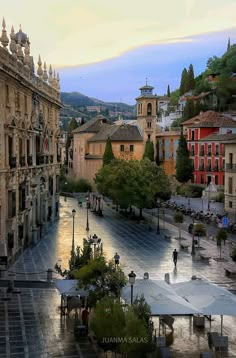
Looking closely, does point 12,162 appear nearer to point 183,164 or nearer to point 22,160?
point 22,160

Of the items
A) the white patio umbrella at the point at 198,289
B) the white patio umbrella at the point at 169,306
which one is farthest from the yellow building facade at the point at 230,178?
the white patio umbrella at the point at 169,306

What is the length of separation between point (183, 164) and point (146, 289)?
6142 centimetres

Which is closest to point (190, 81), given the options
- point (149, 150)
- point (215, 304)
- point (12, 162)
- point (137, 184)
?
point (149, 150)

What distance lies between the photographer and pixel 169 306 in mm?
18766

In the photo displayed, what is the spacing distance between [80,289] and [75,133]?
89508 millimetres

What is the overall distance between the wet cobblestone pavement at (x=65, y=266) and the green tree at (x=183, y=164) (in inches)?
936

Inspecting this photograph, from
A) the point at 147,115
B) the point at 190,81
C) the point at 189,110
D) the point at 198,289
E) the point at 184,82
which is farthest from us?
the point at 184,82

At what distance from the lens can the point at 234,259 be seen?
32219mm

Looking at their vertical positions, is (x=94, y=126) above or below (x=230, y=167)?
above

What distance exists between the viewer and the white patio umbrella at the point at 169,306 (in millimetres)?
18516

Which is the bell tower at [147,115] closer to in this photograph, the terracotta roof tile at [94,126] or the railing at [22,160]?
the terracotta roof tile at [94,126]

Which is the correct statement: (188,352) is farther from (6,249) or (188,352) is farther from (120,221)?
(120,221)

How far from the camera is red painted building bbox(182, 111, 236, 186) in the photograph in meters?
77.9

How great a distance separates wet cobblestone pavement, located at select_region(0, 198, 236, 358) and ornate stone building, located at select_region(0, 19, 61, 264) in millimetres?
1784
